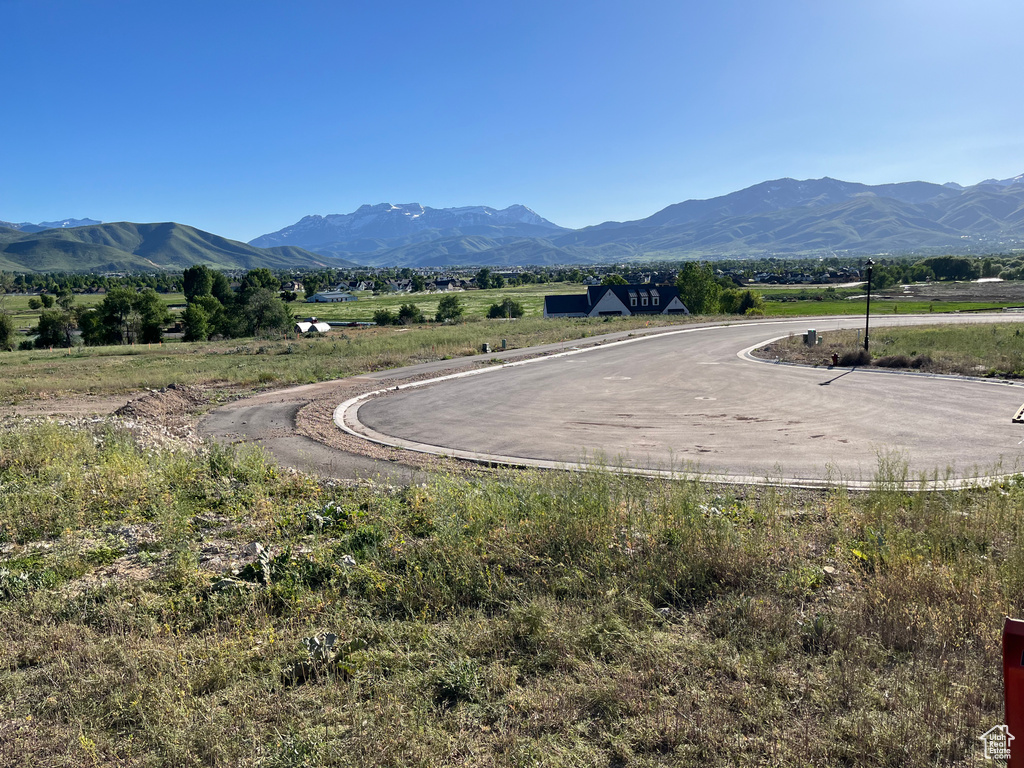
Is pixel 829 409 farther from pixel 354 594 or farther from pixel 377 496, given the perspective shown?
pixel 354 594

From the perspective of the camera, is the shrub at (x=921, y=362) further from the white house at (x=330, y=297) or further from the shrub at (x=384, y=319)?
the white house at (x=330, y=297)

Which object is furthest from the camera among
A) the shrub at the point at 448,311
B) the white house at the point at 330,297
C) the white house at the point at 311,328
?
the white house at the point at 330,297

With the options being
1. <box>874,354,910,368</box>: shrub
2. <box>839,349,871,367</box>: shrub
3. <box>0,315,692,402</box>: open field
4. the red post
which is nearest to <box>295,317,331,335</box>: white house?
<box>0,315,692,402</box>: open field

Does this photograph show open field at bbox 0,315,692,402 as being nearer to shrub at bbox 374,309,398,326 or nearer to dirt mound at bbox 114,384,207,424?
dirt mound at bbox 114,384,207,424

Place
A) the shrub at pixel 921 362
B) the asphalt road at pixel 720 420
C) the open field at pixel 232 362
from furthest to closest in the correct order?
the open field at pixel 232 362, the shrub at pixel 921 362, the asphalt road at pixel 720 420

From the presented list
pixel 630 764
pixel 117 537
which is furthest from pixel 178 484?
pixel 630 764

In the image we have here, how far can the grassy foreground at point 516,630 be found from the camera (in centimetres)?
382

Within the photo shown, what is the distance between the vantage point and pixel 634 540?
6922mm

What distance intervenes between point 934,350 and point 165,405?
3051 centimetres

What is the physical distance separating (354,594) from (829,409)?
1540cm

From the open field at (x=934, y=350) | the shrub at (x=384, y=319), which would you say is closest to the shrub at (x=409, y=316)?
the shrub at (x=384, y=319)

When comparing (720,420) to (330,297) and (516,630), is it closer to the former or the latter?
(516,630)

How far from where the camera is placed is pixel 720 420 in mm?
16375

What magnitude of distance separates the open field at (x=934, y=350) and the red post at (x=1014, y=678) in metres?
23.7
